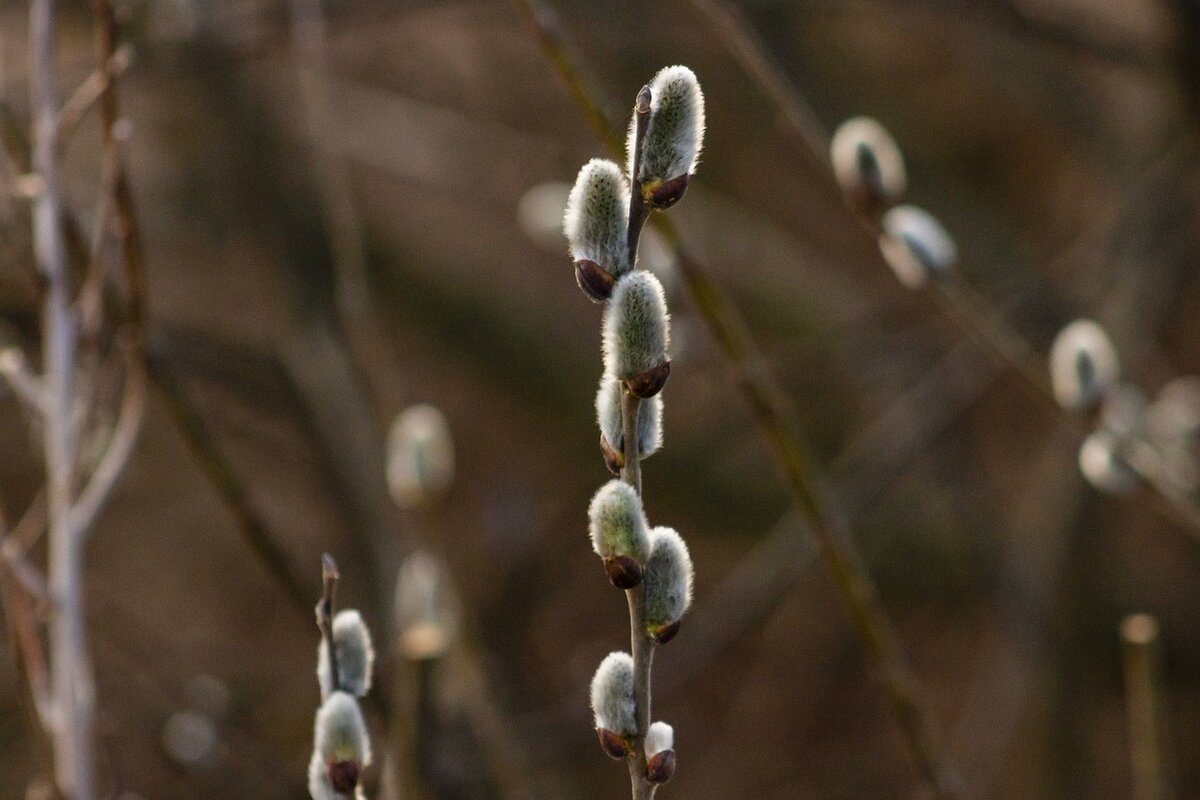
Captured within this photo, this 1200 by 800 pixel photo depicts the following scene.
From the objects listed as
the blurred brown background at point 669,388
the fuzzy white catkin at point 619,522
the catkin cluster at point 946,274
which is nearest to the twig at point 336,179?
the blurred brown background at point 669,388

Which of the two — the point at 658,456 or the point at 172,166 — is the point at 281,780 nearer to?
the point at 658,456

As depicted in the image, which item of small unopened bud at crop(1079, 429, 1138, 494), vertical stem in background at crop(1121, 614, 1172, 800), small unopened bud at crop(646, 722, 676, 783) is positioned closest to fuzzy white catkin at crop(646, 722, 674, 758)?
small unopened bud at crop(646, 722, 676, 783)

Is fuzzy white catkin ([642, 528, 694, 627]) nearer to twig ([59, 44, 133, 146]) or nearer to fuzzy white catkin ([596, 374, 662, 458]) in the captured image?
fuzzy white catkin ([596, 374, 662, 458])

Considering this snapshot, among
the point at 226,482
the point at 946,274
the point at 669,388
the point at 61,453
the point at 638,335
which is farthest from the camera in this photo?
the point at 669,388

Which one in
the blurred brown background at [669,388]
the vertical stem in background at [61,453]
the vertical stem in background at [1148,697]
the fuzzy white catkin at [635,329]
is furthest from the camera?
the blurred brown background at [669,388]

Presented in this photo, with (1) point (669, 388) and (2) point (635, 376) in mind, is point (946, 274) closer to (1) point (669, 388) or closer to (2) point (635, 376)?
(2) point (635, 376)

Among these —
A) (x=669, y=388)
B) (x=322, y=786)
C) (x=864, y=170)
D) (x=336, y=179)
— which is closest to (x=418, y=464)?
(x=336, y=179)

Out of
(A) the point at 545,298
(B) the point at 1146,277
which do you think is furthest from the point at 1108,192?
(A) the point at 545,298

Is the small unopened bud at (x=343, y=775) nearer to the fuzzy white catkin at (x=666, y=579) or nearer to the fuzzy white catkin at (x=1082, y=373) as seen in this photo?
the fuzzy white catkin at (x=666, y=579)
